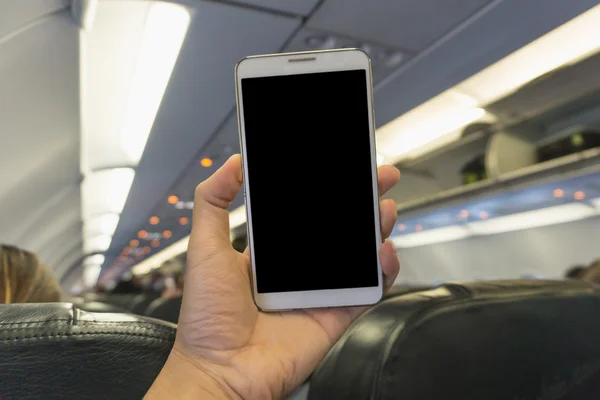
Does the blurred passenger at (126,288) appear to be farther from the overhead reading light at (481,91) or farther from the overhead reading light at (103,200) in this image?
the overhead reading light at (481,91)

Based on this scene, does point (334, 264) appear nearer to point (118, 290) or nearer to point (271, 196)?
point (271, 196)

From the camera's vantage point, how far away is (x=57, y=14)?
2469mm

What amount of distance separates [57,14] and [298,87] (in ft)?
5.75

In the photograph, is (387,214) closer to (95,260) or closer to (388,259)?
(388,259)

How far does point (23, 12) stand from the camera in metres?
2.31

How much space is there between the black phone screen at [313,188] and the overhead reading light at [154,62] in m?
1.65

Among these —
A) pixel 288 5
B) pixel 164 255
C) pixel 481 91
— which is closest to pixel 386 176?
pixel 288 5

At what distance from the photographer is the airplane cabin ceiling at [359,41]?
111 inches

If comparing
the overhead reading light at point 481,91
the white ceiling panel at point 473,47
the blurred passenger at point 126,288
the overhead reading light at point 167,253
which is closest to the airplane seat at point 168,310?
the white ceiling panel at point 473,47

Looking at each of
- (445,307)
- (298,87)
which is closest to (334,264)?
(445,307)

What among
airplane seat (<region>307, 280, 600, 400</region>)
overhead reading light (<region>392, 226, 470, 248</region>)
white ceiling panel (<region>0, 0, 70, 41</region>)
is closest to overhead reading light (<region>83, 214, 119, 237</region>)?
overhead reading light (<region>392, 226, 470, 248</region>)

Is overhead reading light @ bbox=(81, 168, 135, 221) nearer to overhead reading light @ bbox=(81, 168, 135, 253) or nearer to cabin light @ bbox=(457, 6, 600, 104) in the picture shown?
overhead reading light @ bbox=(81, 168, 135, 253)

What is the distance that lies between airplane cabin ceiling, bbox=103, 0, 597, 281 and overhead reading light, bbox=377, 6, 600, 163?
166mm

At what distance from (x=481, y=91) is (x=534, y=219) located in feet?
17.3
